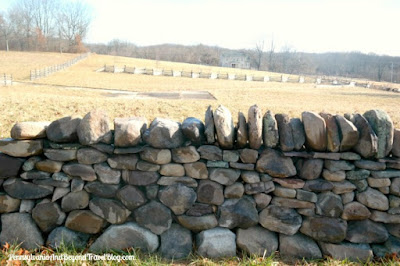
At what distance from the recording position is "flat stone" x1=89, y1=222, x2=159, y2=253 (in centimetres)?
Answer: 303

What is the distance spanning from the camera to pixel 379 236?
9.91 ft

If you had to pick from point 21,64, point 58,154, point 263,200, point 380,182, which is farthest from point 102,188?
point 21,64

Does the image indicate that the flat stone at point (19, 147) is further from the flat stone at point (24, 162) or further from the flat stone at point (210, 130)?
the flat stone at point (210, 130)

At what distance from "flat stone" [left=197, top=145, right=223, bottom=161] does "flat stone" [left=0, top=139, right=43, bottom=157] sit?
1.69 m

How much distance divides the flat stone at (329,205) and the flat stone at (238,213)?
2.18 feet

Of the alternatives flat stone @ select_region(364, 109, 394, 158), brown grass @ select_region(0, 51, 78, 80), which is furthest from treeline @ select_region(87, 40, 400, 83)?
flat stone @ select_region(364, 109, 394, 158)

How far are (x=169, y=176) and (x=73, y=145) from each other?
3.47 ft

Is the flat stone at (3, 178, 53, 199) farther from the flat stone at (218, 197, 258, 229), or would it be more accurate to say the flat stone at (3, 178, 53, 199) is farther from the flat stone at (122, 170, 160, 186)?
the flat stone at (218, 197, 258, 229)

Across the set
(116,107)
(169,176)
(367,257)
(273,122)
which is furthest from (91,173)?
(116,107)

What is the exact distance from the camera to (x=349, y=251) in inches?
118

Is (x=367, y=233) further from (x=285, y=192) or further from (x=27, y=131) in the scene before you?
(x=27, y=131)

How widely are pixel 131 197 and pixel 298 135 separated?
1.86m

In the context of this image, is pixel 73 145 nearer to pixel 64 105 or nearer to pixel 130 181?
pixel 130 181

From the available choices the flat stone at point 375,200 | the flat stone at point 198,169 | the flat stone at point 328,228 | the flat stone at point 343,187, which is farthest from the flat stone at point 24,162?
the flat stone at point 375,200
